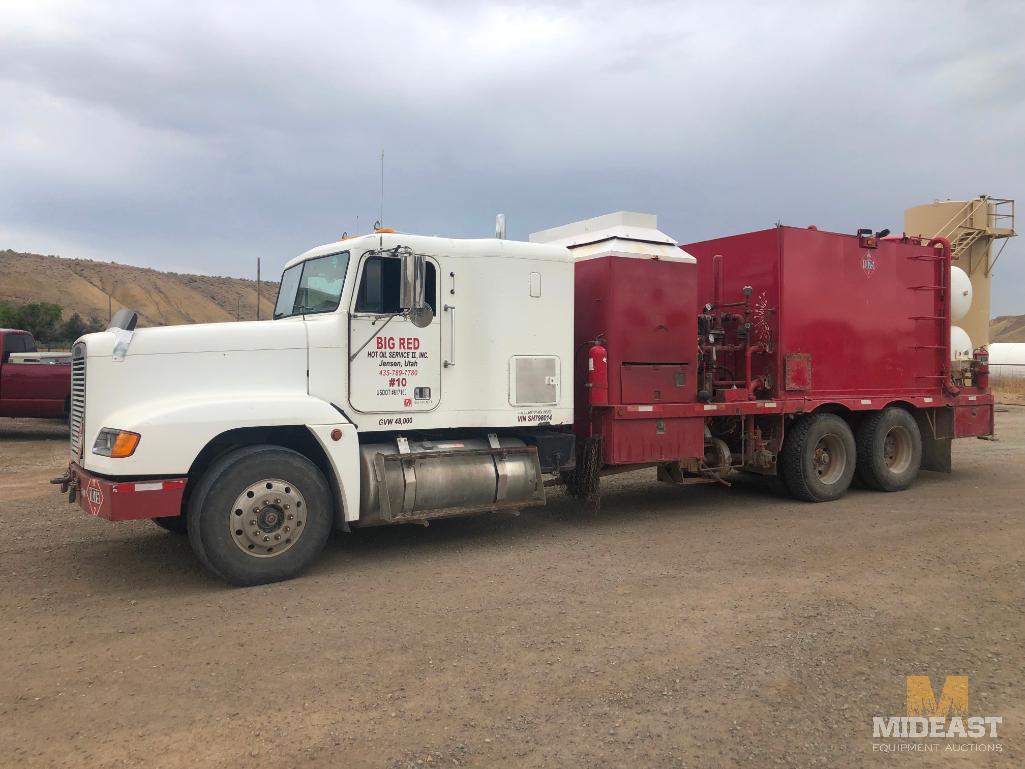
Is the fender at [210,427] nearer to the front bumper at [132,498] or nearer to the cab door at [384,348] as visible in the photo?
the front bumper at [132,498]

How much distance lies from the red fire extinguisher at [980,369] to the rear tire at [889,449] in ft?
4.91

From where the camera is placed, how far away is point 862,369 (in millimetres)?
9781

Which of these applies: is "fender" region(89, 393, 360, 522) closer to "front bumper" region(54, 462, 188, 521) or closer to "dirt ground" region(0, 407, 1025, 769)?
"front bumper" region(54, 462, 188, 521)

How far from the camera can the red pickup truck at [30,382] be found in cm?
1430

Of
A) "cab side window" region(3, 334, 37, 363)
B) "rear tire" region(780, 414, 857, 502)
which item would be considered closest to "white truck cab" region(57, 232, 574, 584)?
"rear tire" region(780, 414, 857, 502)

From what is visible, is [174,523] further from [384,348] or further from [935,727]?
[935,727]

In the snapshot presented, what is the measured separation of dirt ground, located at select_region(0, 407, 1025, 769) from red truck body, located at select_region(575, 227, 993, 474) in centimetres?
140

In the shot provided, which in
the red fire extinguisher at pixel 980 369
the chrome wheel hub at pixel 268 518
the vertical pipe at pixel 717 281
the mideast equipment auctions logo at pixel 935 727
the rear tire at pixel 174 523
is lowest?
the mideast equipment auctions logo at pixel 935 727

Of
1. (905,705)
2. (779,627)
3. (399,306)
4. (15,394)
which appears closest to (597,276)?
(399,306)

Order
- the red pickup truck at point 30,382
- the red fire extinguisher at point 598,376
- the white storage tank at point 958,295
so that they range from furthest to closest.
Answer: the red pickup truck at point 30,382, the white storage tank at point 958,295, the red fire extinguisher at point 598,376

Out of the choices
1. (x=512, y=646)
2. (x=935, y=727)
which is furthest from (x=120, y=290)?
(x=935, y=727)

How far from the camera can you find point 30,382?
47.0 feet

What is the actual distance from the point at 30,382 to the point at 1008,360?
4379 centimetres

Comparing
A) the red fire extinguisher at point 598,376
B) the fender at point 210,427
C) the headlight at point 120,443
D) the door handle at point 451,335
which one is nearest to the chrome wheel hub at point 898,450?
the red fire extinguisher at point 598,376
